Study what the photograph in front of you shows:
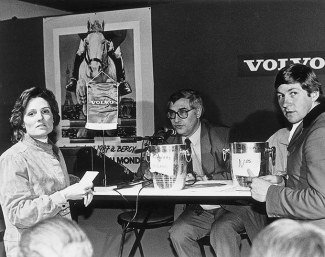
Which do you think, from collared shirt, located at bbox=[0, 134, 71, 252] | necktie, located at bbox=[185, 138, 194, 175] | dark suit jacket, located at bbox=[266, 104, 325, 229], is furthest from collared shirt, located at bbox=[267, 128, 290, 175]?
collared shirt, located at bbox=[0, 134, 71, 252]

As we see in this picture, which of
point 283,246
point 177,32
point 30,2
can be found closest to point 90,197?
point 283,246

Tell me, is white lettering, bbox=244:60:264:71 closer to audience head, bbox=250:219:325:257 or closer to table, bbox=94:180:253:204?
table, bbox=94:180:253:204

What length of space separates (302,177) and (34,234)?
137cm

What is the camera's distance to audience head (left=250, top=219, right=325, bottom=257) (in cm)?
101

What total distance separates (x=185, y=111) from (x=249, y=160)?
105cm

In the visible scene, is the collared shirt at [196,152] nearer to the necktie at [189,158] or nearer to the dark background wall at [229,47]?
the necktie at [189,158]

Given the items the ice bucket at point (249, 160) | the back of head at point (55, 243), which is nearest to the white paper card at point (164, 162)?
the ice bucket at point (249, 160)

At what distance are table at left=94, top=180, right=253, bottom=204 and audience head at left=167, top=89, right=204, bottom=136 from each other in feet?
2.90

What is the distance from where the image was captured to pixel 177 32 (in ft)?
14.5

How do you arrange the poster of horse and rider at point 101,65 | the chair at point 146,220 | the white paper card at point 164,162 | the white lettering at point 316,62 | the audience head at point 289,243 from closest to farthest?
the audience head at point 289,243 → the white paper card at point 164,162 → the chair at point 146,220 → the white lettering at point 316,62 → the poster of horse and rider at point 101,65

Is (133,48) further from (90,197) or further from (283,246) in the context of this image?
(283,246)

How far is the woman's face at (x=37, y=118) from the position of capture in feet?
8.09

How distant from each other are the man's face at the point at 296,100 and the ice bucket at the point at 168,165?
24.6 inches

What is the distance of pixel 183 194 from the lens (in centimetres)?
248
